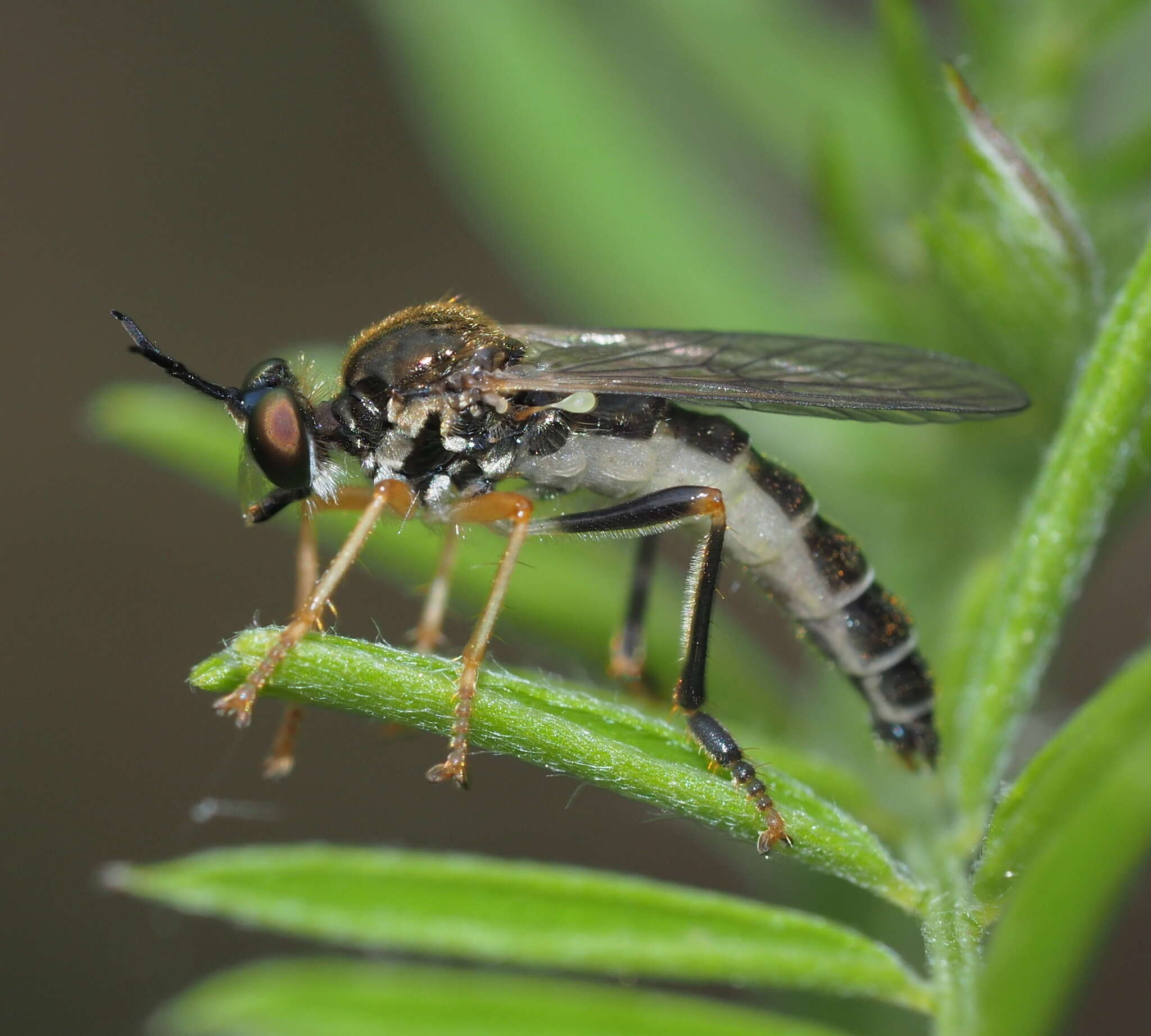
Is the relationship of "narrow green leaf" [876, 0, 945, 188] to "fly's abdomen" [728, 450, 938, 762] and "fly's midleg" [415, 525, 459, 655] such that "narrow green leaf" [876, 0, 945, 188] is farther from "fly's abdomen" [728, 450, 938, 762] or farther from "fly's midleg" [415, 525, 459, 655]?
"fly's midleg" [415, 525, 459, 655]

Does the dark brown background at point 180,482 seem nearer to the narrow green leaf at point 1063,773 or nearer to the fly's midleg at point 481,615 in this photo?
the fly's midleg at point 481,615

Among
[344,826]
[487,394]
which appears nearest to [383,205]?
[344,826]

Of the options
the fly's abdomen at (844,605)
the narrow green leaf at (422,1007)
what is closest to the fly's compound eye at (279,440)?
the fly's abdomen at (844,605)

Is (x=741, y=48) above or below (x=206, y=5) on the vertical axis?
below

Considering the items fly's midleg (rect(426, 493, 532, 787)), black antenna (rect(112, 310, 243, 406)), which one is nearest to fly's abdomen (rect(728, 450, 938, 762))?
fly's midleg (rect(426, 493, 532, 787))

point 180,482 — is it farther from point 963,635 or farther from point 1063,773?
point 1063,773

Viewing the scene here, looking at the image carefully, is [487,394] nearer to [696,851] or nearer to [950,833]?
[950,833]
